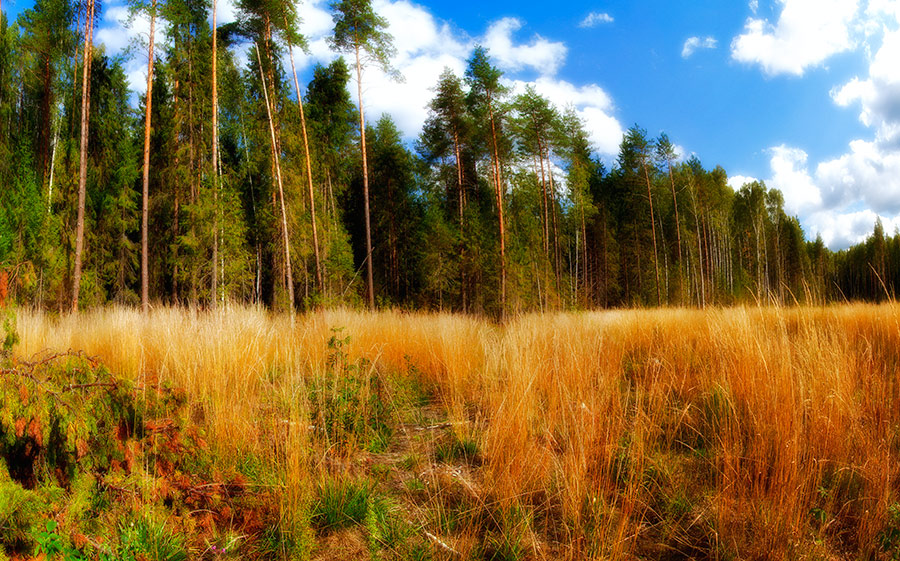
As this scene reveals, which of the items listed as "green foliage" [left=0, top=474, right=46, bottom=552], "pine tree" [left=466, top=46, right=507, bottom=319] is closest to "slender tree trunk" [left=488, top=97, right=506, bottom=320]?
"pine tree" [left=466, top=46, right=507, bottom=319]

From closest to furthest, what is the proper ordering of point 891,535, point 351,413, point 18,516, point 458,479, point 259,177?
point 18,516, point 891,535, point 458,479, point 351,413, point 259,177

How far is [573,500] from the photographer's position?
1.89m

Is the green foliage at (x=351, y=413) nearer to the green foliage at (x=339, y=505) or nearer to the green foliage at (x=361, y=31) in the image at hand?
the green foliage at (x=339, y=505)

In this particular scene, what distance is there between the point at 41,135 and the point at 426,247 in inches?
679

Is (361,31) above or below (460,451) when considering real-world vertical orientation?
above

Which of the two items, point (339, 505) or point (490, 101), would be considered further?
point (490, 101)

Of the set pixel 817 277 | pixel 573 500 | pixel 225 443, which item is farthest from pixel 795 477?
pixel 817 277

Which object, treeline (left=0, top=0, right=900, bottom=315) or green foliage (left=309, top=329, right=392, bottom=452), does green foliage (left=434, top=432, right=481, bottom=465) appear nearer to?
green foliage (left=309, top=329, right=392, bottom=452)

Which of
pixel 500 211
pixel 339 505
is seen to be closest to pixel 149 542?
pixel 339 505

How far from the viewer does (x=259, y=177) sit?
2078cm

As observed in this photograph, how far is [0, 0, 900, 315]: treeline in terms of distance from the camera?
13914mm

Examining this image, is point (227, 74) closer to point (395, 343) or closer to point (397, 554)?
point (395, 343)

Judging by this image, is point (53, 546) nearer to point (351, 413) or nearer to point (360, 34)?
point (351, 413)

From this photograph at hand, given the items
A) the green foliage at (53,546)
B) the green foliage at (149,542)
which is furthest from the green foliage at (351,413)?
the green foliage at (53,546)
